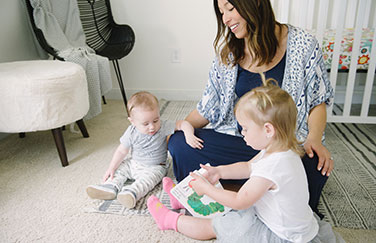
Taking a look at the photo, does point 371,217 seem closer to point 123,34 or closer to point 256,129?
point 256,129

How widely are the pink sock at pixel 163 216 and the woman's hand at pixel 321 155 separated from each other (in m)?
0.50

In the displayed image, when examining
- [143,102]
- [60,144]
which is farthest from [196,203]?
[60,144]

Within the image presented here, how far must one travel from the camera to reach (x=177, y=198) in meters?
1.13

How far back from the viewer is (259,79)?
121cm

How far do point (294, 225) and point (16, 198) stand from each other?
1097 millimetres

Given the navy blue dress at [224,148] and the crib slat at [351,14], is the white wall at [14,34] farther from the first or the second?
the crib slat at [351,14]

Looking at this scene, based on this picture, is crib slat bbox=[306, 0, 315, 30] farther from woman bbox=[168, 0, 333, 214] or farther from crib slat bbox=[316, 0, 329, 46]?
woman bbox=[168, 0, 333, 214]

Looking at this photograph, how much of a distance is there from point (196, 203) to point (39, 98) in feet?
2.78

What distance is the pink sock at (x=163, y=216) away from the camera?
1104 millimetres

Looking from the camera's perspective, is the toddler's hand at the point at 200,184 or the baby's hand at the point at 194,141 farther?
the baby's hand at the point at 194,141

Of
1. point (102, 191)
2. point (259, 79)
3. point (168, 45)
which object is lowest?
point (102, 191)

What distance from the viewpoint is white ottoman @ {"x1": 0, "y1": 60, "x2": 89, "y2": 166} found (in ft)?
4.63

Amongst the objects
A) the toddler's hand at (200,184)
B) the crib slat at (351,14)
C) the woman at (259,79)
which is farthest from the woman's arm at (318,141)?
the crib slat at (351,14)

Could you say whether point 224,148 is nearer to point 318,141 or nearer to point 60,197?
point 318,141
